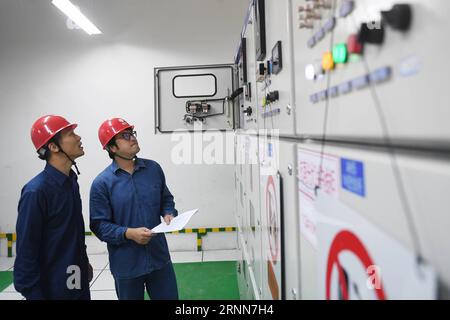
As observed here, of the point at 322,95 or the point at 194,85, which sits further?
the point at 194,85

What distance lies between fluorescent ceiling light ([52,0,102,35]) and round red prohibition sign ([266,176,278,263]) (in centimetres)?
276

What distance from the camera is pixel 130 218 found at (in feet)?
6.36

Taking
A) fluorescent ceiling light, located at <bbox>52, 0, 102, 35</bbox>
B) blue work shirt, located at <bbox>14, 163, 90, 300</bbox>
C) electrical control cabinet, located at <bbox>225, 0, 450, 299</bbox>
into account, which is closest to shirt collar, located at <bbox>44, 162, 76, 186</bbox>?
blue work shirt, located at <bbox>14, 163, 90, 300</bbox>

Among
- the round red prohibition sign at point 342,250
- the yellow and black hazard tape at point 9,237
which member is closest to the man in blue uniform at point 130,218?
the round red prohibition sign at point 342,250

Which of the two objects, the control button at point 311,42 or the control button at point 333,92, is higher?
the control button at point 311,42

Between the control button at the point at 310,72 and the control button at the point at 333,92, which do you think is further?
the control button at the point at 310,72

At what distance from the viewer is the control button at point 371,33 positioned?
415 mm

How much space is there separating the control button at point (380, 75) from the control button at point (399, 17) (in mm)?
52

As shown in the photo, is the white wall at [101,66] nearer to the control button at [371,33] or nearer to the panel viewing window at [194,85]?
the panel viewing window at [194,85]

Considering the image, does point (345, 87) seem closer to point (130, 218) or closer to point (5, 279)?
point (130, 218)

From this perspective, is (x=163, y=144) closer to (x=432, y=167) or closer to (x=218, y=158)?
(x=218, y=158)

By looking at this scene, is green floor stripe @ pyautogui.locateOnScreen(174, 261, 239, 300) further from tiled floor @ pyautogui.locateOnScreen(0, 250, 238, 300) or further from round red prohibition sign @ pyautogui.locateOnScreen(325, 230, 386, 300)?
round red prohibition sign @ pyautogui.locateOnScreen(325, 230, 386, 300)

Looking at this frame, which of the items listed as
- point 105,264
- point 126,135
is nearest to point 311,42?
point 126,135

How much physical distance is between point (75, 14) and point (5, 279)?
2.92 meters
